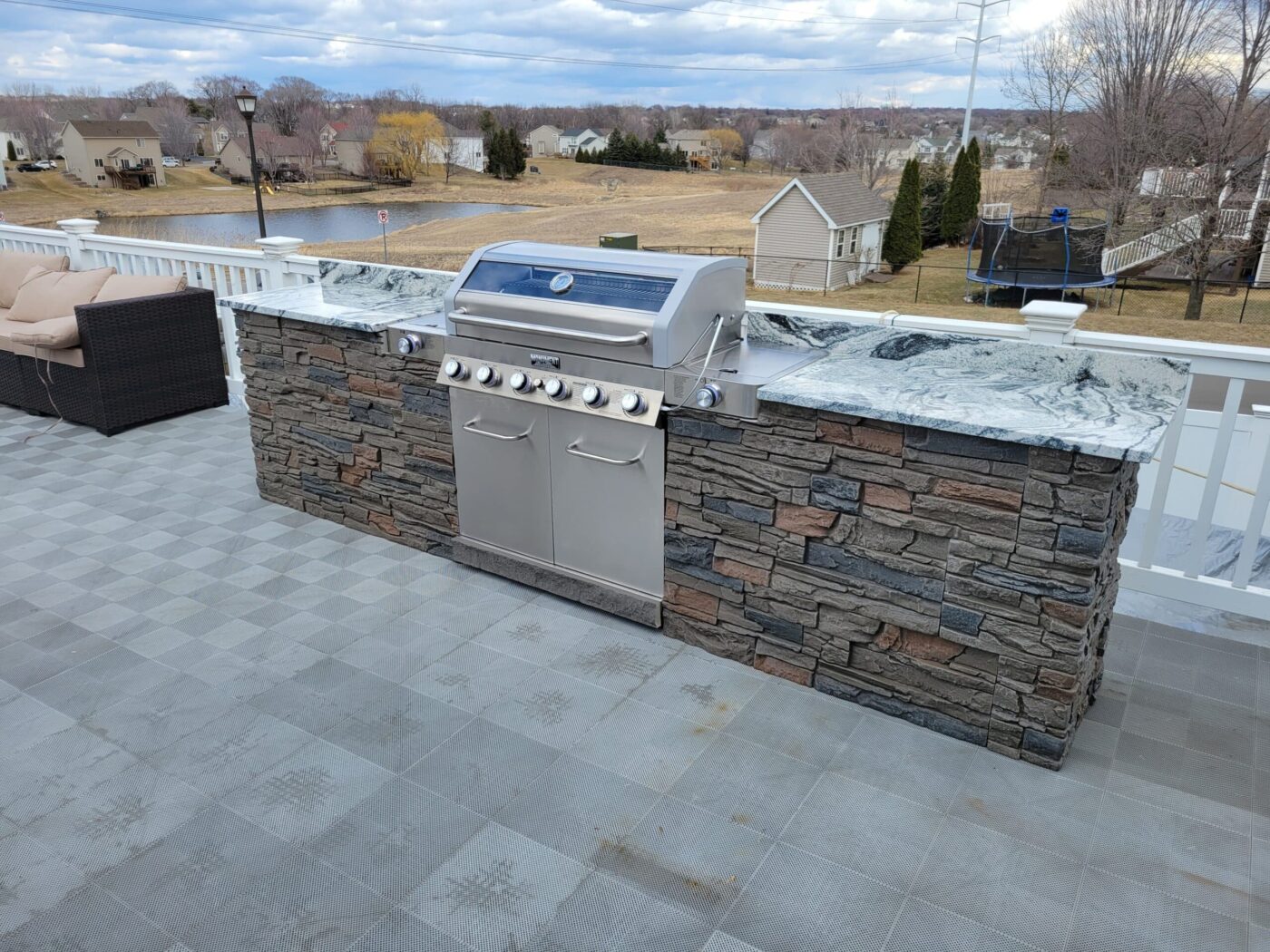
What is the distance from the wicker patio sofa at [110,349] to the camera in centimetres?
420

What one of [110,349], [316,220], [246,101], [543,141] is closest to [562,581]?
[110,349]

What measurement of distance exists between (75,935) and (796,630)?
5.59ft

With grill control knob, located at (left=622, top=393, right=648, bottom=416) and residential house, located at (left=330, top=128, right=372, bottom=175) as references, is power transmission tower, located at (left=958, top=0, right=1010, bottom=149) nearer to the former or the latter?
grill control knob, located at (left=622, top=393, right=648, bottom=416)

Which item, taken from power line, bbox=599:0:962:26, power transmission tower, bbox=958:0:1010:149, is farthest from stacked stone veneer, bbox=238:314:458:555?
power transmission tower, bbox=958:0:1010:149

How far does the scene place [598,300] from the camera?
7.83 feet

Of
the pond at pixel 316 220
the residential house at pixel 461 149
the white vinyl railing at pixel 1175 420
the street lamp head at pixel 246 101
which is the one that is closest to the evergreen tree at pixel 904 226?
the pond at pixel 316 220

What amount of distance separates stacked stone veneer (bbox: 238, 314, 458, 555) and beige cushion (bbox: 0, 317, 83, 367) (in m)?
1.43

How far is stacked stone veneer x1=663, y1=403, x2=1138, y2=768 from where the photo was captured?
6.15 ft

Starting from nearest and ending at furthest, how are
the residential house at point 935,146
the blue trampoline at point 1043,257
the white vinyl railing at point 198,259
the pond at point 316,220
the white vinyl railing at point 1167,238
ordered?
1. the white vinyl railing at point 198,259
2. the white vinyl railing at point 1167,238
3. the blue trampoline at point 1043,257
4. the residential house at point 935,146
5. the pond at point 316,220

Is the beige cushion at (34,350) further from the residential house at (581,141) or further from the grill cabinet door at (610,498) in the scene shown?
the residential house at (581,141)

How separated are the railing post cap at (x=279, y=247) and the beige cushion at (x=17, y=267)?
1.81m

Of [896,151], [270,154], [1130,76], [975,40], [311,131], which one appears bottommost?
[270,154]

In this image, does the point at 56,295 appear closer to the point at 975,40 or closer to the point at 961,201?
the point at 975,40

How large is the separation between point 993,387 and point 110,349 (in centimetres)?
408
